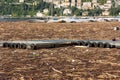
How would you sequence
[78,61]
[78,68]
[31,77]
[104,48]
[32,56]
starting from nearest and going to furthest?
[31,77] → [78,68] → [78,61] → [32,56] → [104,48]

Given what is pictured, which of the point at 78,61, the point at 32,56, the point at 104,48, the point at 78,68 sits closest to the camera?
the point at 78,68

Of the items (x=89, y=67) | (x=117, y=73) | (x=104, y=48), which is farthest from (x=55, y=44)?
(x=117, y=73)

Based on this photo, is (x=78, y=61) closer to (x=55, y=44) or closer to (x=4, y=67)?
(x=4, y=67)

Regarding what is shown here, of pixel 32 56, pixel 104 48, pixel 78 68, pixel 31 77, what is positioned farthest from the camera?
pixel 104 48

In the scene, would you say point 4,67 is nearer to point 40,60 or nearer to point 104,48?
point 40,60

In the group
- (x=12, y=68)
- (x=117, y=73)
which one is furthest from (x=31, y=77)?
(x=117, y=73)

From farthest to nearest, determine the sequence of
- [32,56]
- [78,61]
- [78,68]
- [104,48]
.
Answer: [104,48]
[32,56]
[78,61]
[78,68]

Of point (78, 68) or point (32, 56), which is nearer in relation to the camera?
point (78, 68)

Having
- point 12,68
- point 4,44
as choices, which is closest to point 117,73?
point 12,68

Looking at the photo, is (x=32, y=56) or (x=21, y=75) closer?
(x=21, y=75)

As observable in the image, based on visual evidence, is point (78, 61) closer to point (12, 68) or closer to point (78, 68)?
point (78, 68)
